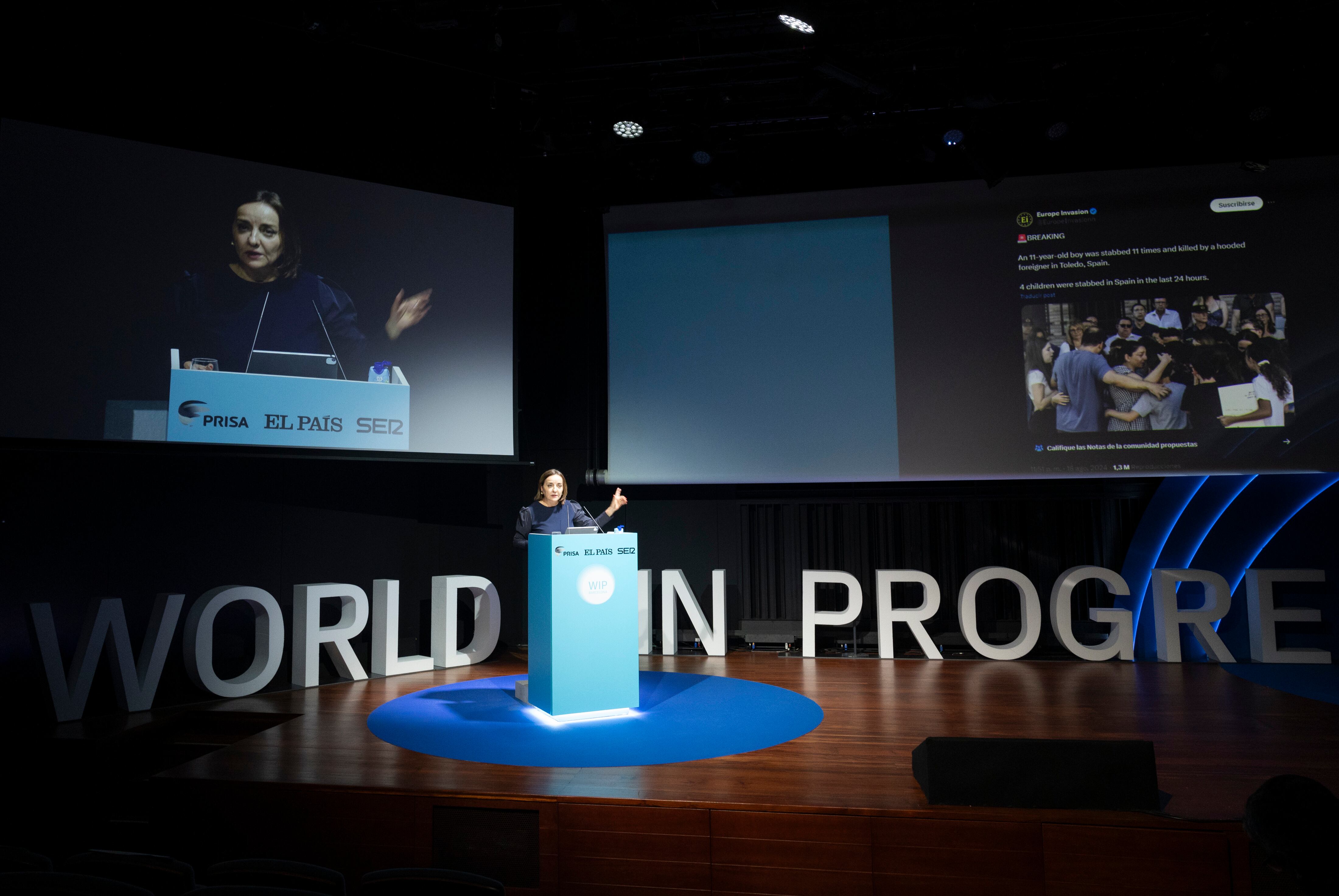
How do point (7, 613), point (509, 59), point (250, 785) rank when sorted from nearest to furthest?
point (250, 785)
point (7, 613)
point (509, 59)

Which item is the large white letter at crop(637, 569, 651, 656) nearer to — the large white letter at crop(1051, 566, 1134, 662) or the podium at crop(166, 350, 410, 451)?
the podium at crop(166, 350, 410, 451)

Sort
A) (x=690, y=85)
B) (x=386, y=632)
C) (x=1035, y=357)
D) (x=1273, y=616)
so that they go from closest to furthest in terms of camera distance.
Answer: (x=386, y=632)
(x=1273, y=616)
(x=690, y=85)
(x=1035, y=357)

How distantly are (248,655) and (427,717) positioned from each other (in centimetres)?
185

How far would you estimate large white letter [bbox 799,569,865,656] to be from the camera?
6090mm

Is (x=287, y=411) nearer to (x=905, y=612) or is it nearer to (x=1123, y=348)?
(x=905, y=612)

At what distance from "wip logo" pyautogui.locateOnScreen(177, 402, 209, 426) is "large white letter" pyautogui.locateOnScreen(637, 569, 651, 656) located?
10.7 feet

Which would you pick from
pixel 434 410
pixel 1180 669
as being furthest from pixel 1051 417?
pixel 434 410

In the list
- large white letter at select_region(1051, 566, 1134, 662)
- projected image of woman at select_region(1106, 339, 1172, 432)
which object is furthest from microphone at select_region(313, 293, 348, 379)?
projected image of woman at select_region(1106, 339, 1172, 432)

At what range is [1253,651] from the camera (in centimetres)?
586

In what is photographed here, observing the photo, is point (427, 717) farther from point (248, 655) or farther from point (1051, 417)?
point (1051, 417)

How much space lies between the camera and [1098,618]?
5898mm

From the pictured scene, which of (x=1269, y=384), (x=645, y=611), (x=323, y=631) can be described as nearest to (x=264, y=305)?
(x=323, y=631)

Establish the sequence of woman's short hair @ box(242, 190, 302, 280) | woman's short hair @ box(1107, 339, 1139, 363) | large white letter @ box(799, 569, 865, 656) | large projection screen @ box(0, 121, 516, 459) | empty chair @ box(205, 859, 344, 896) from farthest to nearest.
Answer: large white letter @ box(799, 569, 865, 656), woman's short hair @ box(1107, 339, 1139, 363), woman's short hair @ box(242, 190, 302, 280), large projection screen @ box(0, 121, 516, 459), empty chair @ box(205, 859, 344, 896)

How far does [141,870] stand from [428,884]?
713 millimetres
